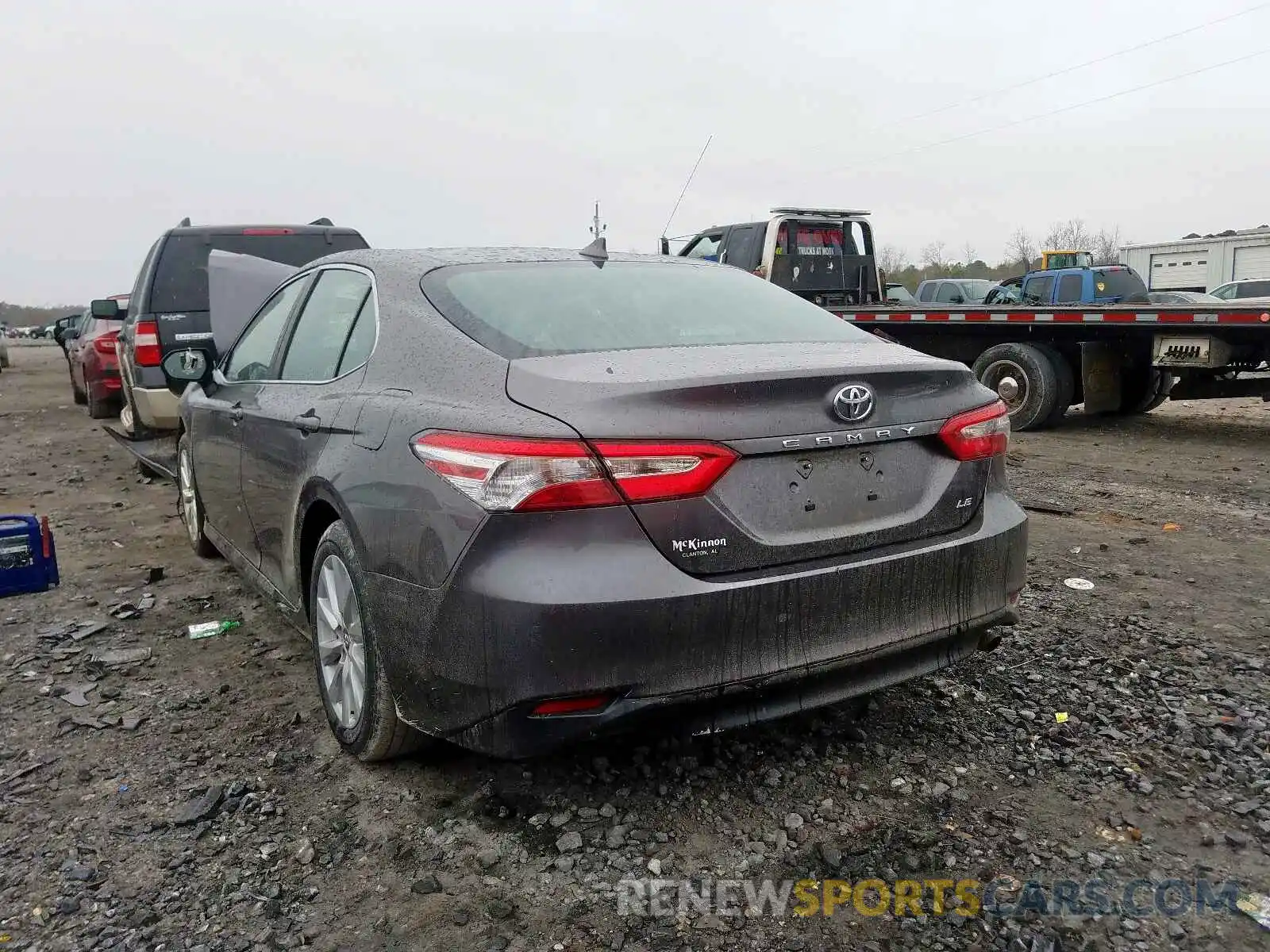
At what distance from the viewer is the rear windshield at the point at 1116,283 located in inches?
683

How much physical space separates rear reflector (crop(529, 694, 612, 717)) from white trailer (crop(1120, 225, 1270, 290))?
30166mm

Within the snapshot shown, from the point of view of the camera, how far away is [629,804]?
9.04ft

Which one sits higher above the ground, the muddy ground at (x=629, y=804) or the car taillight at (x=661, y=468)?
the car taillight at (x=661, y=468)

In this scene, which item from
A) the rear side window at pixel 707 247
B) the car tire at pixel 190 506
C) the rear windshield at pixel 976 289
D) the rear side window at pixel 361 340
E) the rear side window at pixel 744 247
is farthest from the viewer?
the rear windshield at pixel 976 289

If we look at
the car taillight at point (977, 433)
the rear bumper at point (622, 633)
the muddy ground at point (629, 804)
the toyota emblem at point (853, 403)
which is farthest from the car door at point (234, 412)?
the car taillight at point (977, 433)

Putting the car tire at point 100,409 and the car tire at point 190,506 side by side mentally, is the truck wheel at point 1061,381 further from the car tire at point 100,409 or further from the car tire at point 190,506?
the car tire at point 100,409

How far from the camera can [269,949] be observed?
221 cm

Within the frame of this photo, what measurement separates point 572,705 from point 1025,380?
920 cm

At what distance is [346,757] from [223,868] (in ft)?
1.93

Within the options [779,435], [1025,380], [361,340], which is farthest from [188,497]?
[1025,380]

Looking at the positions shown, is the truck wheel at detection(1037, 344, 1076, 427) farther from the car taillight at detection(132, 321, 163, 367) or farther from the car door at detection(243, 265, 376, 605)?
the car door at detection(243, 265, 376, 605)

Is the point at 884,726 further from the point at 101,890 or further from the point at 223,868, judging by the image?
the point at 101,890

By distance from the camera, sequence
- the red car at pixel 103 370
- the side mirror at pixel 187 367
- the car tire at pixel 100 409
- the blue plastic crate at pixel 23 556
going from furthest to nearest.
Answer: the car tire at pixel 100 409 < the red car at pixel 103 370 < the blue plastic crate at pixel 23 556 < the side mirror at pixel 187 367

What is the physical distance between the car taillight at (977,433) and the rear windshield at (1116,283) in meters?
16.2
